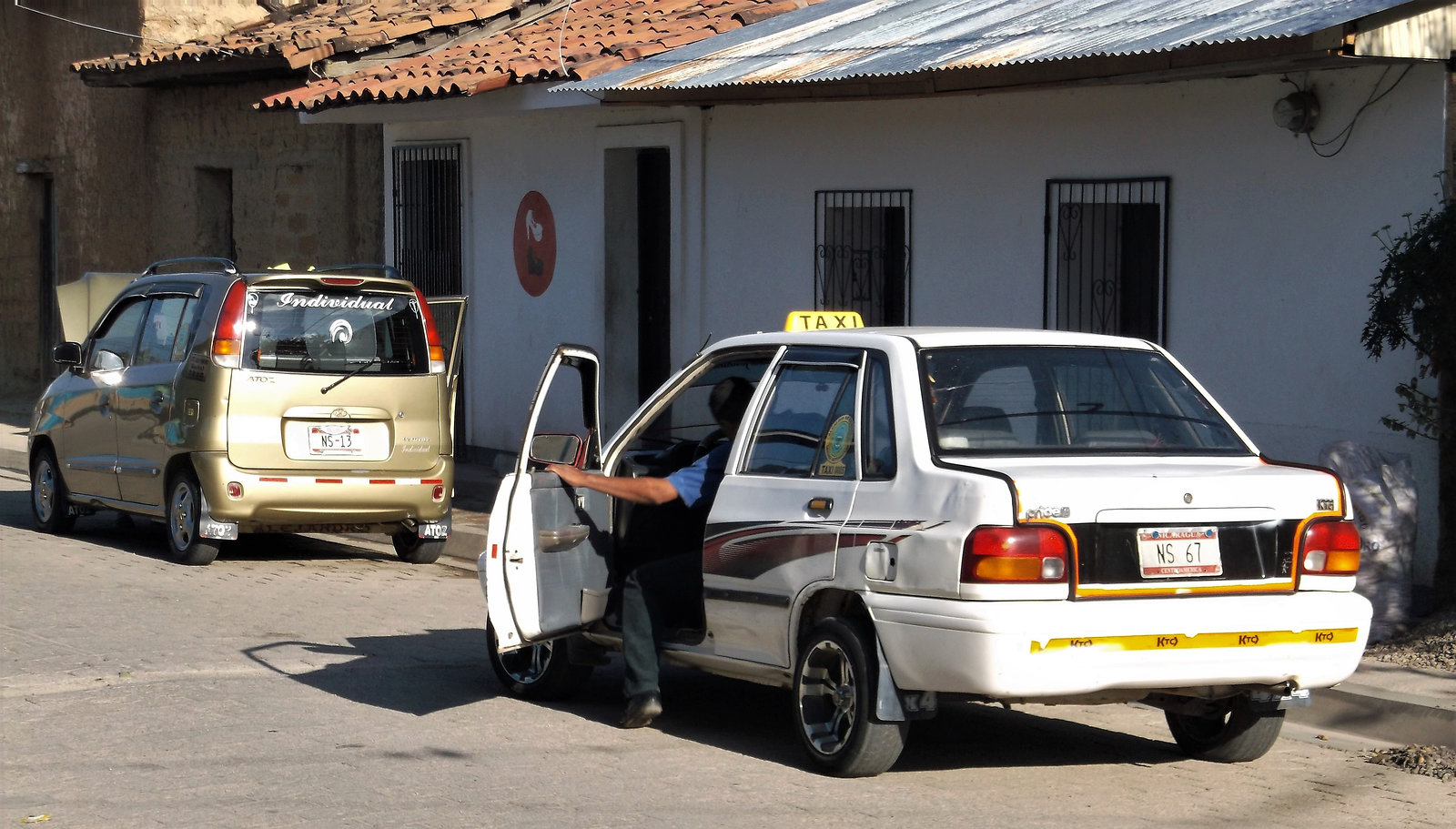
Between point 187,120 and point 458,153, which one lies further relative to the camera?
point 187,120

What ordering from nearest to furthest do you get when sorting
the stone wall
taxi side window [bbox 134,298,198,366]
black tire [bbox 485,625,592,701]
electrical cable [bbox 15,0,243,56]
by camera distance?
1. black tire [bbox 485,625,592,701]
2. taxi side window [bbox 134,298,198,366]
3. the stone wall
4. electrical cable [bbox 15,0,243,56]

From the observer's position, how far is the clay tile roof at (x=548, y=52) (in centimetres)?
1381

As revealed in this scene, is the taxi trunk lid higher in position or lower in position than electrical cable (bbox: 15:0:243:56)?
lower

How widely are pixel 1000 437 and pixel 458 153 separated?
37.1 feet

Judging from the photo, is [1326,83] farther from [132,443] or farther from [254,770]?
[132,443]

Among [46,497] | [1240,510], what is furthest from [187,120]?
[1240,510]

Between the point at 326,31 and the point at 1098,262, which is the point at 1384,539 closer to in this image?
the point at 1098,262

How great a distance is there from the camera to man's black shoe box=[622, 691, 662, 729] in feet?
22.1

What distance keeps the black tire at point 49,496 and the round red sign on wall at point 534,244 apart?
4596 mm

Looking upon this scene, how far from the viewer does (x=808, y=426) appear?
636cm

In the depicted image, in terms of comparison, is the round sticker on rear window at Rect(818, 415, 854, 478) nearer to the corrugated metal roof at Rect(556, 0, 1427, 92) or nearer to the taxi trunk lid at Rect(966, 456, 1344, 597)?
the taxi trunk lid at Rect(966, 456, 1344, 597)

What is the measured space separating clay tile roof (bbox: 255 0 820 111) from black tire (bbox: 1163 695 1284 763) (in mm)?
8088

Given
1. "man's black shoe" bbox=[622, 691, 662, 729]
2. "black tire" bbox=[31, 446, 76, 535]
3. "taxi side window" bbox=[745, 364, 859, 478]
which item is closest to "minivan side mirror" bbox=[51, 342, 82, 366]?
"black tire" bbox=[31, 446, 76, 535]

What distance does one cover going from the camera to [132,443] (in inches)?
449
